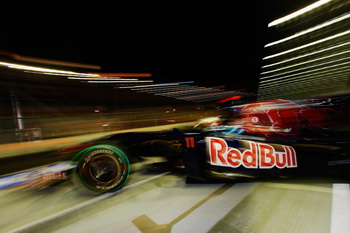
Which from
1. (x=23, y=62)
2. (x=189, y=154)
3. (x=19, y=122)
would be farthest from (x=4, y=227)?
(x=23, y=62)

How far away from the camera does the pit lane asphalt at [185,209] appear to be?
1.93 meters

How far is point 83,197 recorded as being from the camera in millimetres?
2791

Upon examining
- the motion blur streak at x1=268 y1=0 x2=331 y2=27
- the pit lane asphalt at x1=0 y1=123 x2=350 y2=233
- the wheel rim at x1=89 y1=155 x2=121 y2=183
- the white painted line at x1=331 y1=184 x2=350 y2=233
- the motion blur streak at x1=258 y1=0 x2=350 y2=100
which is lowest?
the white painted line at x1=331 y1=184 x2=350 y2=233

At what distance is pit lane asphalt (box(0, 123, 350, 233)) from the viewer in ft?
6.34

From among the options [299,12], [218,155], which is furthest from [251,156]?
[299,12]

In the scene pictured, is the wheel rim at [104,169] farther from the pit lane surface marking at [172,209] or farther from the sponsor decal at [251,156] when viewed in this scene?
the sponsor decal at [251,156]

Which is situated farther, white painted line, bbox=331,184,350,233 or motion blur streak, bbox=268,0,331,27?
motion blur streak, bbox=268,0,331,27

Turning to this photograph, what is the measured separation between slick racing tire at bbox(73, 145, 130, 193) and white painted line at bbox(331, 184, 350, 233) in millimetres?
2742

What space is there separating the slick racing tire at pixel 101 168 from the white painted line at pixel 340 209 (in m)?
2.74

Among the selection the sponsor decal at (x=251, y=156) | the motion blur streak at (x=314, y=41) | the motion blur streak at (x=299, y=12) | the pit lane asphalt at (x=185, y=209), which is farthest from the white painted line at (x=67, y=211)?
the motion blur streak at (x=299, y=12)

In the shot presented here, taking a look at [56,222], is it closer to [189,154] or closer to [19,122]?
[189,154]

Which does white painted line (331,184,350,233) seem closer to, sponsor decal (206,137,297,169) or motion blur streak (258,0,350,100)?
sponsor decal (206,137,297,169)

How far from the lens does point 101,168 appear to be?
9.51 feet

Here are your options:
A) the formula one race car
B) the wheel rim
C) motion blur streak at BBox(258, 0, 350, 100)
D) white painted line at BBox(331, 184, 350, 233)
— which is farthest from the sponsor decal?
motion blur streak at BBox(258, 0, 350, 100)
